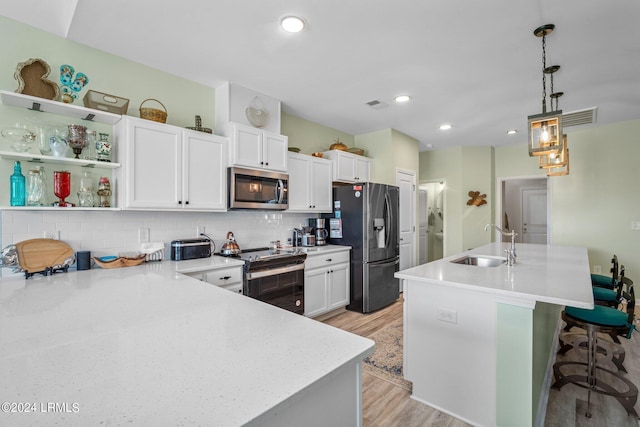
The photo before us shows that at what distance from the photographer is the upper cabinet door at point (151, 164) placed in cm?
237

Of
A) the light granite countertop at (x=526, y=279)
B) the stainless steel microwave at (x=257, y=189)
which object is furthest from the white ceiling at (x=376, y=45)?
the light granite countertop at (x=526, y=279)

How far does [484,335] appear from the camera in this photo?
1793 mm

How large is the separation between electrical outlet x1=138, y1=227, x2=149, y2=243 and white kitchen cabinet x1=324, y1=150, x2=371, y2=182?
248cm

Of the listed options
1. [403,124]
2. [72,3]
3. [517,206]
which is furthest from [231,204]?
[517,206]

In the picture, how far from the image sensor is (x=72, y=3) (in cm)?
200

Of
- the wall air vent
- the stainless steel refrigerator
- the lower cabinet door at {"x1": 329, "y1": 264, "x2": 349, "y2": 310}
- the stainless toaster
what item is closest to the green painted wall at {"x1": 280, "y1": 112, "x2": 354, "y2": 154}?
the stainless steel refrigerator

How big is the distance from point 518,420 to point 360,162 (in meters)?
3.64

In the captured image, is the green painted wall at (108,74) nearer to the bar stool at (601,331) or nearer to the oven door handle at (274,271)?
the oven door handle at (274,271)

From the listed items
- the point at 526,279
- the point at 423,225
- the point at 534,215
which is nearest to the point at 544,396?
the point at 526,279

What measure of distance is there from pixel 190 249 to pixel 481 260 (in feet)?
9.18

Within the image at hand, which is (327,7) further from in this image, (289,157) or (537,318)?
(537,318)

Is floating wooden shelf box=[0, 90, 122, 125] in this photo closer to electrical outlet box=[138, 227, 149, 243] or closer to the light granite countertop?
electrical outlet box=[138, 227, 149, 243]

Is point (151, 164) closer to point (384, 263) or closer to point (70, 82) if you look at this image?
point (70, 82)

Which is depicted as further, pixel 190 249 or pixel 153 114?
pixel 190 249
